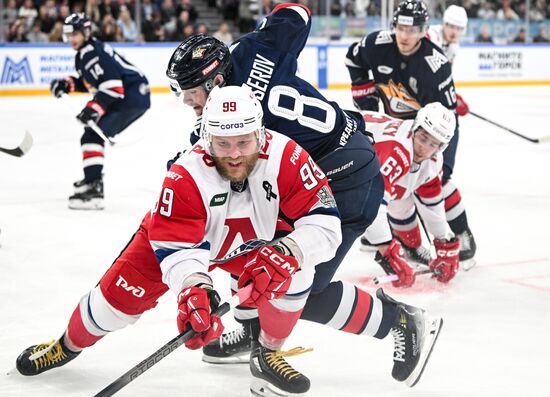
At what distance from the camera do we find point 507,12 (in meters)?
14.8

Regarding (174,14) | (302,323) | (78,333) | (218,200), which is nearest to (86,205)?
(302,323)

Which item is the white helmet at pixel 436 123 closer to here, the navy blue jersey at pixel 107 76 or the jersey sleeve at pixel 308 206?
the jersey sleeve at pixel 308 206

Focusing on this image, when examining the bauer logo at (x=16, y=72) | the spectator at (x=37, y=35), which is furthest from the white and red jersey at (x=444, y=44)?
the spectator at (x=37, y=35)

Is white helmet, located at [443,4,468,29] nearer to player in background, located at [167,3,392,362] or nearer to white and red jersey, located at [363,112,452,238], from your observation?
white and red jersey, located at [363,112,452,238]

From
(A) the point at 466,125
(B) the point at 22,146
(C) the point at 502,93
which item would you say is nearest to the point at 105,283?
(B) the point at 22,146

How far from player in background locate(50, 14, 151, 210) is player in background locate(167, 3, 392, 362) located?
2636 mm

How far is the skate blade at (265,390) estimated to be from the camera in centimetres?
244

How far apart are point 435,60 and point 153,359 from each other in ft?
8.36

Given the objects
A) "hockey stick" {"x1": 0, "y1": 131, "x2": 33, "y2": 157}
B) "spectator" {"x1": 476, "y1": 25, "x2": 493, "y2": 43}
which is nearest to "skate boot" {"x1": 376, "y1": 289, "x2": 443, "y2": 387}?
"hockey stick" {"x1": 0, "y1": 131, "x2": 33, "y2": 157}

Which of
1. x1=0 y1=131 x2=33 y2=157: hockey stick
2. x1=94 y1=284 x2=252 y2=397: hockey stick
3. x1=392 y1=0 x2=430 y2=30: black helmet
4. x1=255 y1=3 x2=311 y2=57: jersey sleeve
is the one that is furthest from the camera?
x1=0 y1=131 x2=33 y2=157: hockey stick

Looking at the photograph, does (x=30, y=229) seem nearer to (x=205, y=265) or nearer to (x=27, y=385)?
(x=27, y=385)

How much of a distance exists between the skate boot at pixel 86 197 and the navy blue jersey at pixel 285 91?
262cm

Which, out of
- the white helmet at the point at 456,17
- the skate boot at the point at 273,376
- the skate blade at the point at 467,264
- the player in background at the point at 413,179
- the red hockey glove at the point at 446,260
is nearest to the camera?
the skate boot at the point at 273,376

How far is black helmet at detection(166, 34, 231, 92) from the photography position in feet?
8.13
